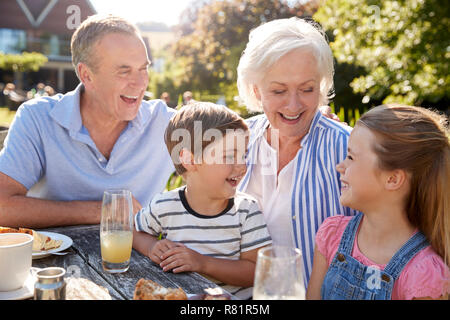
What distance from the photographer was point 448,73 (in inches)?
247

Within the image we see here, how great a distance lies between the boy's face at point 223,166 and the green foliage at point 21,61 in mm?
29723

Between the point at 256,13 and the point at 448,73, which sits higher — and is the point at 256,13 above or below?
above

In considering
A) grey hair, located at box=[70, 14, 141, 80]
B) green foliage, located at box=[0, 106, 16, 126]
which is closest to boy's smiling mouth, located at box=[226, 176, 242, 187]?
grey hair, located at box=[70, 14, 141, 80]

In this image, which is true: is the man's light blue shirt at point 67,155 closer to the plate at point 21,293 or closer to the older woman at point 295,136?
the older woman at point 295,136

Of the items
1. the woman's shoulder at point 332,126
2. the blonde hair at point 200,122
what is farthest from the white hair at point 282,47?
the blonde hair at point 200,122

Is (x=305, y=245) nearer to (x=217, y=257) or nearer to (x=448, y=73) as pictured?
(x=217, y=257)

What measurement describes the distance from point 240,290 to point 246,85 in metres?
1.15

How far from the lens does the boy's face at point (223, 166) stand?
196 centimetres

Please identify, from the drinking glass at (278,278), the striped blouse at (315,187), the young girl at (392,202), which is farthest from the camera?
the striped blouse at (315,187)

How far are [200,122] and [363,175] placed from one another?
696 mm

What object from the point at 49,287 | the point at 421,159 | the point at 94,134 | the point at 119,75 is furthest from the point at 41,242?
the point at 421,159

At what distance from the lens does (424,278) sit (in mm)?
1518

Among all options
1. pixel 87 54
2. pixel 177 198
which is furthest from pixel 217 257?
pixel 87 54
